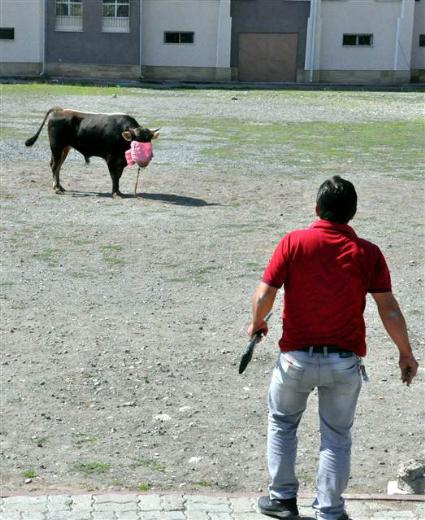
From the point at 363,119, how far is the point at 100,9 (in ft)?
69.2

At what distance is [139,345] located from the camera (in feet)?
31.2

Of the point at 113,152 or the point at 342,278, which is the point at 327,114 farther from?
the point at 342,278

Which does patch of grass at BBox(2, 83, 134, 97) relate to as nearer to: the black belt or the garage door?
the garage door

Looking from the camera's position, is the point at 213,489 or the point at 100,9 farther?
the point at 100,9

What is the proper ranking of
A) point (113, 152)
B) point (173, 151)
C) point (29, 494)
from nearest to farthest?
1. point (29, 494)
2. point (113, 152)
3. point (173, 151)

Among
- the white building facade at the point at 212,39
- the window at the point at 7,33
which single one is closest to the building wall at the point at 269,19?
the white building facade at the point at 212,39

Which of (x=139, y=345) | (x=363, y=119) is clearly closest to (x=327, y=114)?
(x=363, y=119)

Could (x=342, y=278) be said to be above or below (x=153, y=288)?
above

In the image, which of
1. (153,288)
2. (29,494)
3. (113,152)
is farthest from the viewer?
(113,152)

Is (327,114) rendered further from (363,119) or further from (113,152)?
(113,152)

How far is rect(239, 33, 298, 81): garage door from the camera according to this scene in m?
50.0

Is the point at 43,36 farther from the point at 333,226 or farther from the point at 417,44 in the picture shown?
the point at 333,226

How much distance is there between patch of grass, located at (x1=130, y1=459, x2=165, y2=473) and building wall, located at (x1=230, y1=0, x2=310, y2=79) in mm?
44033

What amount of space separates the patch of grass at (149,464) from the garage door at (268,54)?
44.1m
